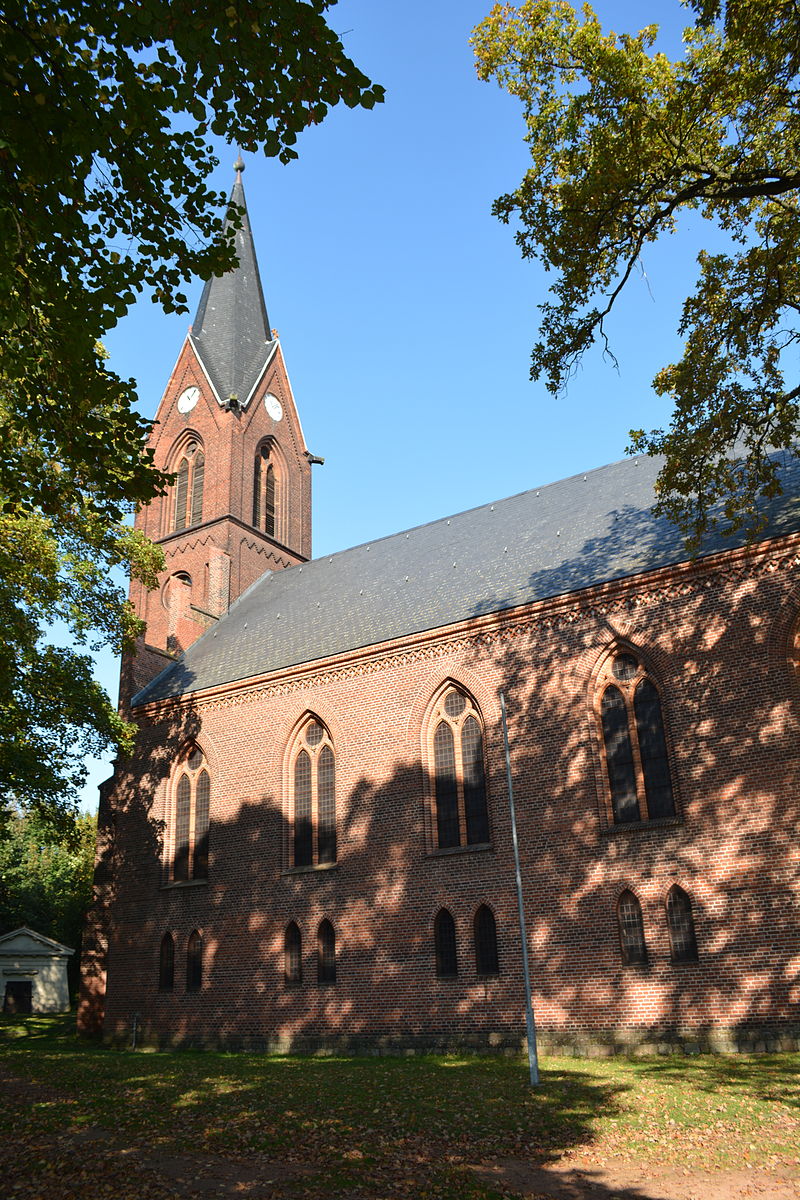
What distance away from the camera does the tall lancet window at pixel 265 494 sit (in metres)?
34.8

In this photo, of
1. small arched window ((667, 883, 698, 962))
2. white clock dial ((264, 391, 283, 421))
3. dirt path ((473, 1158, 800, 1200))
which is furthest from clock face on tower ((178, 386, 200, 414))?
dirt path ((473, 1158, 800, 1200))

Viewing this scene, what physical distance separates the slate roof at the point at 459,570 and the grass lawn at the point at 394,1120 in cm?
931

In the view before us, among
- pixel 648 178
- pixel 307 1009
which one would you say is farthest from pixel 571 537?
pixel 307 1009

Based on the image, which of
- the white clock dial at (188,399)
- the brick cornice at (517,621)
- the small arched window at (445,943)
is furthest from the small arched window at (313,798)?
the white clock dial at (188,399)

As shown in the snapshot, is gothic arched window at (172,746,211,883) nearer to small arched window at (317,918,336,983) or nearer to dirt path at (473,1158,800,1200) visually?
small arched window at (317,918,336,983)

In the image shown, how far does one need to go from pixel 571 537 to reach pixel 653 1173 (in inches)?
599

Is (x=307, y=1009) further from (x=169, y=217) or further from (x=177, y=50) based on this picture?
(x=177, y=50)

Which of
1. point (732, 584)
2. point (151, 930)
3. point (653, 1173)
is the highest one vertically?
point (732, 584)

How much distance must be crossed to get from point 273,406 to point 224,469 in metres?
4.59

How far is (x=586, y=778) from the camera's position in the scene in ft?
60.7

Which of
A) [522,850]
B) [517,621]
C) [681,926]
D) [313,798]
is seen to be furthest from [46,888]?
[681,926]

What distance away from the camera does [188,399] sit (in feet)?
119

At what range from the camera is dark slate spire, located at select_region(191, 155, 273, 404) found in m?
36.0

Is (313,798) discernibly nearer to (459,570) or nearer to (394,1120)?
(459,570)
